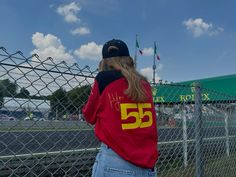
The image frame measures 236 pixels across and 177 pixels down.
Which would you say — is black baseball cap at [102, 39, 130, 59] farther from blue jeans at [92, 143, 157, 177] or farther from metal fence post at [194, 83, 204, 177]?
metal fence post at [194, 83, 204, 177]

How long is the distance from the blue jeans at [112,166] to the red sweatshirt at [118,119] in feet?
0.12

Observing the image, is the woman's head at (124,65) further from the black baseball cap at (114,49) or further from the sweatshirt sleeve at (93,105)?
the sweatshirt sleeve at (93,105)

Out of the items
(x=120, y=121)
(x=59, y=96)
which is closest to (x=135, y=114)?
(x=120, y=121)

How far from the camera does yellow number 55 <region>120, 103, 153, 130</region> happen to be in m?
2.50

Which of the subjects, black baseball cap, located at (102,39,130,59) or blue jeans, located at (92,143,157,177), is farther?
black baseball cap, located at (102,39,130,59)

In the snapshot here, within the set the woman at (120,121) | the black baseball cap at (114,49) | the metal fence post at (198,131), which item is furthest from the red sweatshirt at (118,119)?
the metal fence post at (198,131)

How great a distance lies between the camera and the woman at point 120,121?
2.47 meters

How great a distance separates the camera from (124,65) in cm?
262

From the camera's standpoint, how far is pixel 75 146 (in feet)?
13.2

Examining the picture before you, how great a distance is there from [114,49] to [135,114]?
1.65ft

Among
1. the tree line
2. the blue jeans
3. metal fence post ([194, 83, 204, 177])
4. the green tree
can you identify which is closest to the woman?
the blue jeans

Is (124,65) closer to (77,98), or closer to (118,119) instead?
(118,119)

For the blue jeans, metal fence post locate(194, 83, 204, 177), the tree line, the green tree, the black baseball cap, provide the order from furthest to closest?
metal fence post locate(194, 83, 204, 177) → the green tree → the black baseball cap → the blue jeans → the tree line

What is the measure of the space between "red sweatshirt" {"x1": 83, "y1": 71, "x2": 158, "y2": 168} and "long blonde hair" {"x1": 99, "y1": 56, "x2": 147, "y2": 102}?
0.12ft
